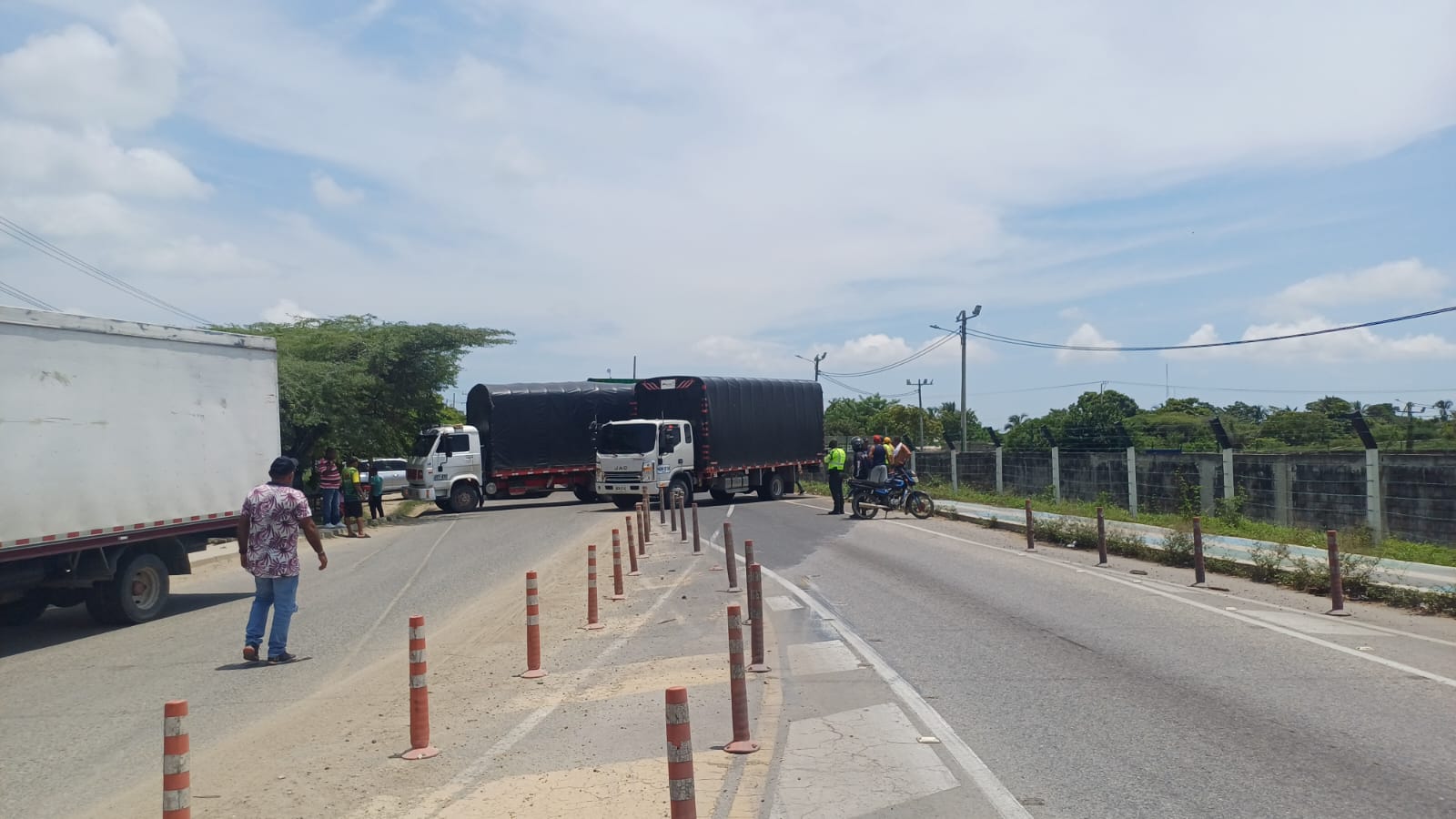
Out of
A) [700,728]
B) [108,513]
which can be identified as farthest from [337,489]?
[700,728]

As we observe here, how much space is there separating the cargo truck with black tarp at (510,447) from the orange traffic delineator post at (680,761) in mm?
29167

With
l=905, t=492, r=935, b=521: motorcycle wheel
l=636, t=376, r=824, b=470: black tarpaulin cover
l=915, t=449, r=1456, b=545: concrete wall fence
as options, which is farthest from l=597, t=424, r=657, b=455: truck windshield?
l=915, t=449, r=1456, b=545: concrete wall fence

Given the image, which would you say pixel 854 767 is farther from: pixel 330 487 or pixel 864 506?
pixel 330 487

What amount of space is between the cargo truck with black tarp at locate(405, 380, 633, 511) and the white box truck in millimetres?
17142

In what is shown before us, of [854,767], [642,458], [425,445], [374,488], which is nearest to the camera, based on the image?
[854,767]

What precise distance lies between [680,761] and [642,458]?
25942mm

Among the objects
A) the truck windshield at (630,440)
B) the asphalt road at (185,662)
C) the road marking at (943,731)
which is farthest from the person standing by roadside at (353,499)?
the road marking at (943,731)

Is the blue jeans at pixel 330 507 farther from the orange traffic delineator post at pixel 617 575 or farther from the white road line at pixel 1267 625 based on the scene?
the orange traffic delineator post at pixel 617 575

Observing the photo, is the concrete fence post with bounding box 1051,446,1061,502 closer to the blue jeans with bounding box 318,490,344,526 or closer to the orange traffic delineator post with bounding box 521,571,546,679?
the blue jeans with bounding box 318,490,344,526

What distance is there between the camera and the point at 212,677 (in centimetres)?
1011

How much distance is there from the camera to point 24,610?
13.3m

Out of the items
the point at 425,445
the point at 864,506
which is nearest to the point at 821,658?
the point at 864,506

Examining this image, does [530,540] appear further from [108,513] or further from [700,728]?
[700,728]

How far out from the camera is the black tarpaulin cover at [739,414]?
105 feet
